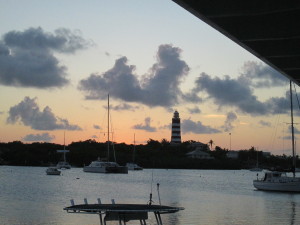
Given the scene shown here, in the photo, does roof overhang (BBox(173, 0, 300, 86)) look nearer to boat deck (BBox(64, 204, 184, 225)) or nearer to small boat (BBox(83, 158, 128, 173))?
boat deck (BBox(64, 204, 184, 225))

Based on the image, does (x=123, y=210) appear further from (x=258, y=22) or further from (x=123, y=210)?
(x=258, y=22)

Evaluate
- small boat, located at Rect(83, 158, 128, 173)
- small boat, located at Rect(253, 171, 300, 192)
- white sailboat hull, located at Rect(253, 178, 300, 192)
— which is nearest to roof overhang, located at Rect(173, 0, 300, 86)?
white sailboat hull, located at Rect(253, 178, 300, 192)

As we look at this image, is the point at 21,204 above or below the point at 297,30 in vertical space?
below

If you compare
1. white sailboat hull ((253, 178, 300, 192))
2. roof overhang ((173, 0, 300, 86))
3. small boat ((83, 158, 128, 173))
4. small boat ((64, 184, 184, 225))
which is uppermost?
roof overhang ((173, 0, 300, 86))

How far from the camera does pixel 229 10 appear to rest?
1767 centimetres

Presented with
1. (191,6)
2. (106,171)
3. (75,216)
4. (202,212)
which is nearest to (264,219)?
(202,212)

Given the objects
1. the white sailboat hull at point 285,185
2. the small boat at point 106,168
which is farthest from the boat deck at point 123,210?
the small boat at point 106,168

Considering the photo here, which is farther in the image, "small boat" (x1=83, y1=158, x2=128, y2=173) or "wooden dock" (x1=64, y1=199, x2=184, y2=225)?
"small boat" (x1=83, y1=158, x2=128, y2=173)

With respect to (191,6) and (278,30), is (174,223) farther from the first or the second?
(191,6)

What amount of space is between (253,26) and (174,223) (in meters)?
22.0

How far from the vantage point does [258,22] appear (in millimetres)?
19031

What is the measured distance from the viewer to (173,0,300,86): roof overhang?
17.1 m

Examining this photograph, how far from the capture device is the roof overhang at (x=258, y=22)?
17141mm

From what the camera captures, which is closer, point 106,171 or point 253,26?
point 253,26
